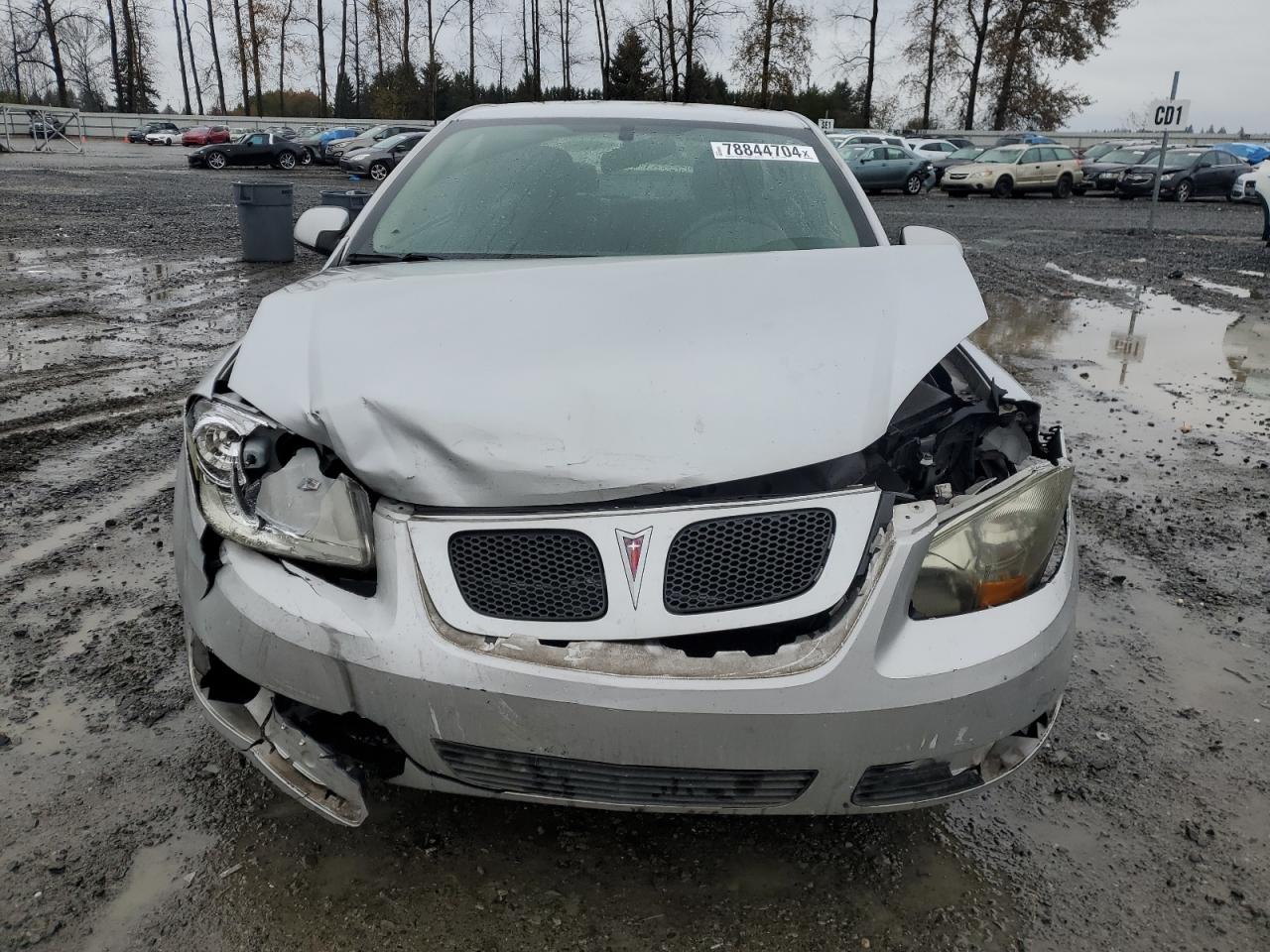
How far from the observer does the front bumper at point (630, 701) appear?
5.27ft

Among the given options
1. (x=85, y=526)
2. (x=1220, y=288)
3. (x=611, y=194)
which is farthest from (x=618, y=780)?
(x=1220, y=288)

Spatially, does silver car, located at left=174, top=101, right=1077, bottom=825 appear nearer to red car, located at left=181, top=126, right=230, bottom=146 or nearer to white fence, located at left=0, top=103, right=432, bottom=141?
white fence, located at left=0, top=103, right=432, bottom=141

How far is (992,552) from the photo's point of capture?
1.86m

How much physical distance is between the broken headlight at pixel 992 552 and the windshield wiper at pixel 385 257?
1.70 m

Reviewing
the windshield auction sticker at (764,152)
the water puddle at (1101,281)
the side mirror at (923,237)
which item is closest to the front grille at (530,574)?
the side mirror at (923,237)

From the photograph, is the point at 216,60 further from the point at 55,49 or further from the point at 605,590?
the point at 605,590

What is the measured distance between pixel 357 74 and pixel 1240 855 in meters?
67.0

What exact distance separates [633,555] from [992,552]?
2.33 feet

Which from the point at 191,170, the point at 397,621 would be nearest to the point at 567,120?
the point at 397,621

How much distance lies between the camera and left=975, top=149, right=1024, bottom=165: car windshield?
1008 inches

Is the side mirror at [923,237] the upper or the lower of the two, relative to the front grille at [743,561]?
upper

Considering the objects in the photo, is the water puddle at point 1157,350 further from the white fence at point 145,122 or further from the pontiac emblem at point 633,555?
A: the white fence at point 145,122

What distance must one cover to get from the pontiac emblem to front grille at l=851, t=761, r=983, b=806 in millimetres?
527

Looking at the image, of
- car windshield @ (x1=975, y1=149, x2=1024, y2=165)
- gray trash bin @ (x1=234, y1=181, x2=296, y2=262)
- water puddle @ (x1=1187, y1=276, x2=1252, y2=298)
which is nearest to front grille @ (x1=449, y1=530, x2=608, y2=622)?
gray trash bin @ (x1=234, y1=181, x2=296, y2=262)
